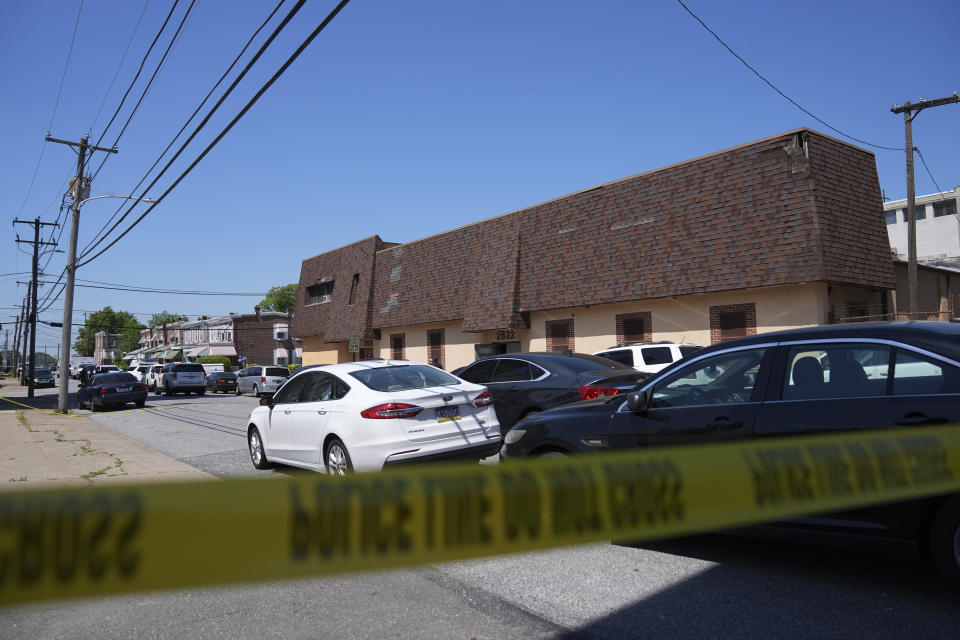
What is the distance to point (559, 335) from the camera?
24.4 m

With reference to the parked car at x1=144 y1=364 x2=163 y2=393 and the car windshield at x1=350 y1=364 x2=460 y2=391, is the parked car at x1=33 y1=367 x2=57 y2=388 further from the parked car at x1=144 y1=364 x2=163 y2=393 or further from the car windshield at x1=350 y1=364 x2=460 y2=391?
the car windshield at x1=350 y1=364 x2=460 y2=391

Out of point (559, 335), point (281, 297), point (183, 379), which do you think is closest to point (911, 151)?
point (559, 335)

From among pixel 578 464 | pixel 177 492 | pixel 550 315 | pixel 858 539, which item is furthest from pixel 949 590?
pixel 550 315

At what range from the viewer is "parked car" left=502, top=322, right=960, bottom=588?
3762 millimetres

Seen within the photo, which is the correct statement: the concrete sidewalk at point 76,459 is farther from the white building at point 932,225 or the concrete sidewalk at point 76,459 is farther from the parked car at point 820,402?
the white building at point 932,225

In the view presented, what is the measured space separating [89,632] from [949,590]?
536 cm

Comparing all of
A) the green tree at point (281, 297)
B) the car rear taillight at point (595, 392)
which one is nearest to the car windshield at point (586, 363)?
the car rear taillight at point (595, 392)

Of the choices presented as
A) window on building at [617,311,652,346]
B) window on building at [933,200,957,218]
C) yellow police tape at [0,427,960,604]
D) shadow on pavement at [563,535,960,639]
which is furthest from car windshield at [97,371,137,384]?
window on building at [933,200,957,218]

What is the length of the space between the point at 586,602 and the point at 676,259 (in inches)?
673

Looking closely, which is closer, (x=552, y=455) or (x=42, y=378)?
(x=552, y=455)

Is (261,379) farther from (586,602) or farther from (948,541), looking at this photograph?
(948,541)

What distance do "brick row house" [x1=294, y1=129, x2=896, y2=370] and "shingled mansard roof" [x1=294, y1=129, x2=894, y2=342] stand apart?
0.13ft

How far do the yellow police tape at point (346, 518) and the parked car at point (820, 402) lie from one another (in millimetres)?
2094

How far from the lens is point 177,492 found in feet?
4.97
